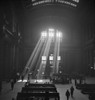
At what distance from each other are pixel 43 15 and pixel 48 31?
12.4 ft

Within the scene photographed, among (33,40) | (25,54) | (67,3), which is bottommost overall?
(25,54)

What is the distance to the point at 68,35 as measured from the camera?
1658 inches

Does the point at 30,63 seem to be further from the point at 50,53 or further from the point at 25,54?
the point at 50,53

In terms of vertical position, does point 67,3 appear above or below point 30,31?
above

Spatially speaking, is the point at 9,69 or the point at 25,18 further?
the point at 25,18

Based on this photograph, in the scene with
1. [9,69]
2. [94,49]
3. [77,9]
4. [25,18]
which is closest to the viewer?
[9,69]

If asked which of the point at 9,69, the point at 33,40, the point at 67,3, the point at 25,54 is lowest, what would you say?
the point at 9,69

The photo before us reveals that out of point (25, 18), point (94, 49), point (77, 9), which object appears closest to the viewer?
point (94, 49)

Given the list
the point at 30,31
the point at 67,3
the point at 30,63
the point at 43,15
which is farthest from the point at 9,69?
the point at 67,3

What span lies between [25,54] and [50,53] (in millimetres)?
5567

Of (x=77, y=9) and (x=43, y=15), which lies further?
(x=43, y=15)

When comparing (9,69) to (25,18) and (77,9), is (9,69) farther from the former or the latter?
(77,9)

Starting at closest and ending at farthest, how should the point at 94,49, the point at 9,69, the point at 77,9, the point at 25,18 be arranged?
the point at 9,69, the point at 94,49, the point at 77,9, the point at 25,18

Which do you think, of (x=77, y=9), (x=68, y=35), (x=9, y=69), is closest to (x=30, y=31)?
(x=68, y=35)
